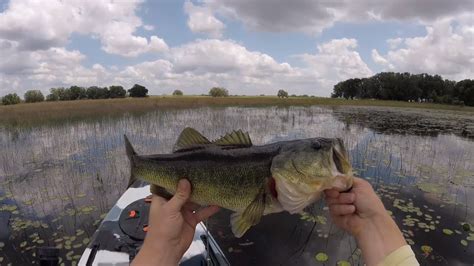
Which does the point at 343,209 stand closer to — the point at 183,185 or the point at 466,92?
the point at 183,185

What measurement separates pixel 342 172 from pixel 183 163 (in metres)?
1.28

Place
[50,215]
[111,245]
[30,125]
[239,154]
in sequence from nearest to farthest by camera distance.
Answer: [239,154], [111,245], [50,215], [30,125]

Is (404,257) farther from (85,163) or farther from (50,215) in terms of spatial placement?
(85,163)

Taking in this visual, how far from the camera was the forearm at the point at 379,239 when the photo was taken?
232 cm

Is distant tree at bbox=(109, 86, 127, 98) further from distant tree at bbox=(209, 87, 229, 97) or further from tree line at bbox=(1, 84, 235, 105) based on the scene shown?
distant tree at bbox=(209, 87, 229, 97)

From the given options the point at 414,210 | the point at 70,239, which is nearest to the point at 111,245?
the point at 70,239

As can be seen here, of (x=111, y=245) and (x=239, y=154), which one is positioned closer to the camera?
(x=239, y=154)

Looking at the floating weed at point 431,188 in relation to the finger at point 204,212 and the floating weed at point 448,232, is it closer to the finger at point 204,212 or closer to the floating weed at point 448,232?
the floating weed at point 448,232

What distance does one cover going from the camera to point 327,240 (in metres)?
6.88

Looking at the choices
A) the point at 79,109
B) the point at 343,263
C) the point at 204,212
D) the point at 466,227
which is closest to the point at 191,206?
the point at 204,212

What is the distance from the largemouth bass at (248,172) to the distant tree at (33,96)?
83460 mm

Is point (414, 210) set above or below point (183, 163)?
below

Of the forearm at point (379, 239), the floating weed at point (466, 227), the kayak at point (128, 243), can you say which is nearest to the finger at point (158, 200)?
the forearm at point (379, 239)

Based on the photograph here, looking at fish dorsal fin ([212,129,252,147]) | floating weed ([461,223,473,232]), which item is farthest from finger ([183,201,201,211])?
floating weed ([461,223,473,232])
